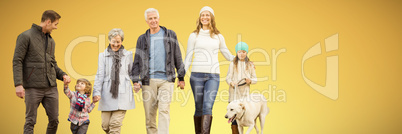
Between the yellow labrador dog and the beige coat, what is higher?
the beige coat

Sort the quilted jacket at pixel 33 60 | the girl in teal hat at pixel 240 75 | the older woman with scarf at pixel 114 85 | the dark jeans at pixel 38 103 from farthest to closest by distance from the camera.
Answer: the girl in teal hat at pixel 240 75 < the older woman with scarf at pixel 114 85 < the dark jeans at pixel 38 103 < the quilted jacket at pixel 33 60

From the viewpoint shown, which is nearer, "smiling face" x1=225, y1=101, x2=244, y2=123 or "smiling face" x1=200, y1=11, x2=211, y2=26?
"smiling face" x1=225, y1=101, x2=244, y2=123

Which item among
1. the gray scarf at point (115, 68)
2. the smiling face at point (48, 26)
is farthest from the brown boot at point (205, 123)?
the smiling face at point (48, 26)

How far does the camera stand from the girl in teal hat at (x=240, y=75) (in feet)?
23.7

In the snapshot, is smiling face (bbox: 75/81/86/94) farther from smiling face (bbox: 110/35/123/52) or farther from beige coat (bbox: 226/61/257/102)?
beige coat (bbox: 226/61/257/102)

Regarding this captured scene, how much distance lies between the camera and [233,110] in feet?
22.0

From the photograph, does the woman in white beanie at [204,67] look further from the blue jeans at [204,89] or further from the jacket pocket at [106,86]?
the jacket pocket at [106,86]

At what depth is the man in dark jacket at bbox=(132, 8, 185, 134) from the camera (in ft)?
21.9

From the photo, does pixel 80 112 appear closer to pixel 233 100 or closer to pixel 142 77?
pixel 142 77

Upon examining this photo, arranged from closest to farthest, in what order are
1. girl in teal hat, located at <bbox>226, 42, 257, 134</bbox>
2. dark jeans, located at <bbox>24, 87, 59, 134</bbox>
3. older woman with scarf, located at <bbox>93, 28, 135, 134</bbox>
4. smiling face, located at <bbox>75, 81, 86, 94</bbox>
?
dark jeans, located at <bbox>24, 87, 59, 134</bbox> < older woman with scarf, located at <bbox>93, 28, 135, 134</bbox> < smiling face, located at <bbox>75, 81, 86, 94</bbox> < girl in teal hat, located at <bbox>226, 42, 257, 134</bbox>

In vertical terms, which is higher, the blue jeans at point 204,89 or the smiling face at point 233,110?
the blue jeans at point 204,89

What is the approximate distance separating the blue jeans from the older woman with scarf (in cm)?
91

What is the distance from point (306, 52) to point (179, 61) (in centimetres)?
348

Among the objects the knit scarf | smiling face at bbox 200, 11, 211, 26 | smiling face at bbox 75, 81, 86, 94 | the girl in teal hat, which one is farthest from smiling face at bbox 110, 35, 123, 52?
the girl in teal hat
